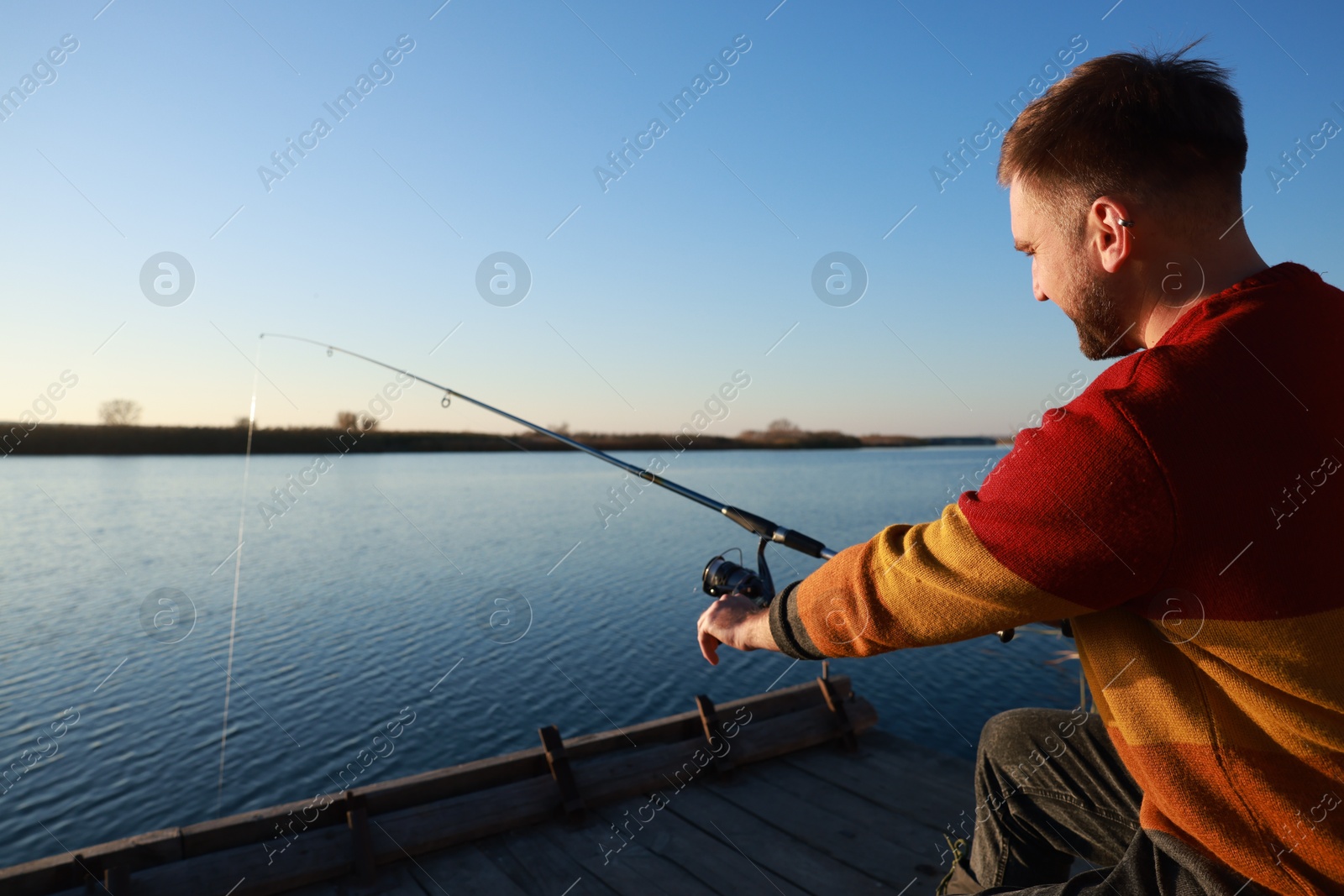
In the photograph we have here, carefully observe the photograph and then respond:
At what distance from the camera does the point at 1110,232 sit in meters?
1.57

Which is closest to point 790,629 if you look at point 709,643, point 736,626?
point 736,626

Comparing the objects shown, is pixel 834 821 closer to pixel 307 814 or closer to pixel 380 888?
pixel 380 888

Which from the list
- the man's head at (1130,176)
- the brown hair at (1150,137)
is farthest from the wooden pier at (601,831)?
the brown hair at (1150,137)

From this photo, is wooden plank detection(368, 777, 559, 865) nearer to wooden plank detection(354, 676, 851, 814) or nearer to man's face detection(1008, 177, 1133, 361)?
wooden plank detection(354, 676, 851, 814)

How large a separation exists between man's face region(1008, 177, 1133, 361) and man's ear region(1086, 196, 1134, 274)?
2 centimetres

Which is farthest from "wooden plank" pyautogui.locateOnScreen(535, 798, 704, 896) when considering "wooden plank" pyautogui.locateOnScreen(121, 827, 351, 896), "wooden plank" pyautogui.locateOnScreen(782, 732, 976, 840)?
"wooden plank" pyautogui.locateOnScreen(782, 732, 976, 840)

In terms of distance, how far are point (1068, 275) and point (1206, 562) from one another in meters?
0.66

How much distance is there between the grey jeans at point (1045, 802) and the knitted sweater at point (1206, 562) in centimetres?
56

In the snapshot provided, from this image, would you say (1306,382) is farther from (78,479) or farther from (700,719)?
(78,479)

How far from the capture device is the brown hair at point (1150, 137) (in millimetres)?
1524

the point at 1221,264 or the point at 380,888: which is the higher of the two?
the point at 1221,264

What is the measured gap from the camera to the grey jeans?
2037mm

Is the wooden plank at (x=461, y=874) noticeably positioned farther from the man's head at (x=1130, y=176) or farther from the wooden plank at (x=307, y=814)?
the man's head at (x=1130, y=176)

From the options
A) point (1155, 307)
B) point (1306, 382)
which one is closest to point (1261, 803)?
point (1306, 382)
